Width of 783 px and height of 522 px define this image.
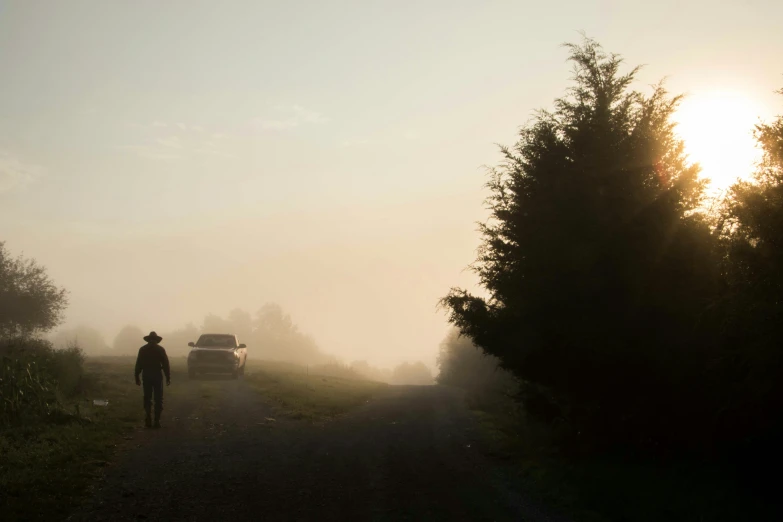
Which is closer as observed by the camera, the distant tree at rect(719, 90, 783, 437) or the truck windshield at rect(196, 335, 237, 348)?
the distant tree at rect(719, 90, 783, 437)

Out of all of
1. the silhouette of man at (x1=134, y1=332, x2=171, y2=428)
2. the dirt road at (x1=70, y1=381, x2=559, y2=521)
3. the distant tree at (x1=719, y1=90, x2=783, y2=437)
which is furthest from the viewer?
the silhouette of man at (x1=134, y1=332, x2=171, y2=428)

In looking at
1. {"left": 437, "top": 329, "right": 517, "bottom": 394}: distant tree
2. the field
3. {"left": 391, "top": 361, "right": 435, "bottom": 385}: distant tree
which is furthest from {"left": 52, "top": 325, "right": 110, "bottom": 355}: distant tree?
the field

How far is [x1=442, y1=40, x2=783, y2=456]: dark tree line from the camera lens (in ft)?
27.3

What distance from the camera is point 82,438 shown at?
39.7 feet

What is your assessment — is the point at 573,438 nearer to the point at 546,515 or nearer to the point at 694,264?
the point at 546,515

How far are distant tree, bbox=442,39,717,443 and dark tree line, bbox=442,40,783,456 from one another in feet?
0.09

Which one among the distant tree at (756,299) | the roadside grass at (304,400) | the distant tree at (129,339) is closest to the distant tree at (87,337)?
the distant tree at (129,339)

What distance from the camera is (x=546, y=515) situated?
27.7 ft

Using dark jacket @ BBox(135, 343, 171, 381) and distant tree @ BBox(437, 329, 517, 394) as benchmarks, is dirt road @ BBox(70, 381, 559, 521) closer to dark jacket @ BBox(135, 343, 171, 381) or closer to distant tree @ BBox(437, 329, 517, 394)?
dark jacket @ BBox(135, 343, 171, 381)

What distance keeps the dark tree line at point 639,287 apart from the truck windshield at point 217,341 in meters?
20.4

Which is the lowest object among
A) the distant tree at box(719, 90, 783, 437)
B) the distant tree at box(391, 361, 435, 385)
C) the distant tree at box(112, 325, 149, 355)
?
the distant tree at box(391, 361, 435, 385)

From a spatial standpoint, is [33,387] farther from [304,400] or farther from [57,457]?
[304,400]

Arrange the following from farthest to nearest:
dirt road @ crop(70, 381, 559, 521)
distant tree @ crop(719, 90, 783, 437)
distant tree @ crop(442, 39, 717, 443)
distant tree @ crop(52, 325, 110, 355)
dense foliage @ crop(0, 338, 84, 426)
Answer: distant tree @ crop(52, 325, 110, 355)
dense foliage @ crop(0, 338, 84, 426)
distant tree @ crop(442, 39, 717, 443)
dirt road @ crop(70, 381, 559, 521)
distant tree @ crop(719, 90, 783, 437)

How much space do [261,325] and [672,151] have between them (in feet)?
401
